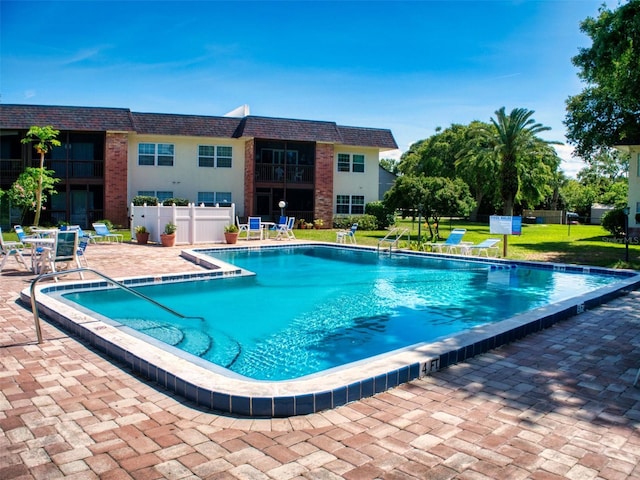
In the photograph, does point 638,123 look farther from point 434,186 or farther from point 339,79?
point 339,79

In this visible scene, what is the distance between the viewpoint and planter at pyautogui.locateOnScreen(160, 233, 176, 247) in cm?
1881

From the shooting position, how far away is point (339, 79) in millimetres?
25328

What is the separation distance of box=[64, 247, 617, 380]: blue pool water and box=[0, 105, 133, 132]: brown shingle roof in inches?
605

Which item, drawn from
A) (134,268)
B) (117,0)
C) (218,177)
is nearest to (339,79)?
(218,177)

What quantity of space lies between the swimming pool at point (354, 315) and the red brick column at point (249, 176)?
10.4m

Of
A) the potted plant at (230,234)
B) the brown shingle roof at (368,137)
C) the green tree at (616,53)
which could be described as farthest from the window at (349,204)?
the green tree at (616,53)

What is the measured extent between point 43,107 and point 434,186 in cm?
2001

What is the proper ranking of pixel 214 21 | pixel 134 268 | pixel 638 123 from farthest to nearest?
pixel 638 123 < pixel 214 21 < pixel 134 268

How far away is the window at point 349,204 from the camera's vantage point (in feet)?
106

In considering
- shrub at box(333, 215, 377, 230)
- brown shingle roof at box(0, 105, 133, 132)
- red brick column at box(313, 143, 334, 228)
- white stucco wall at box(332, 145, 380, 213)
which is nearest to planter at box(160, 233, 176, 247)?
brown shingle roof at box(0, 105, 133, 132)

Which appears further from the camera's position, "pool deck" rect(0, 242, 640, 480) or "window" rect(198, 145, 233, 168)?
"window" rect(198, 145, 233, 168)

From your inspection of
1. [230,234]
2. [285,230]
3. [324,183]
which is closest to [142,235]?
[230,234]

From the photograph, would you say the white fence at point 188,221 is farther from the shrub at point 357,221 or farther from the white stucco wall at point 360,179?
the white stucco wall at point 360,179

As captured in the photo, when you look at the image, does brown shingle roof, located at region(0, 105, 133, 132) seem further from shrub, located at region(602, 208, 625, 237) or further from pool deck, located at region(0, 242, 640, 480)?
shrub, located at region(602, 208, 625, 237)
